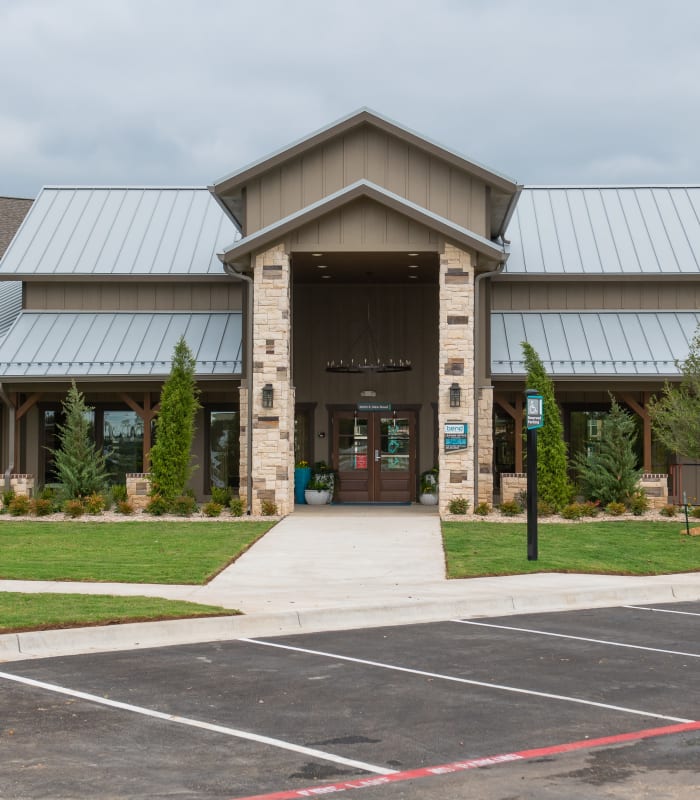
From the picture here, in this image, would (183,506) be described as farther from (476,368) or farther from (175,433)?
(476,368)

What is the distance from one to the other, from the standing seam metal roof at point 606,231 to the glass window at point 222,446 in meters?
8.07

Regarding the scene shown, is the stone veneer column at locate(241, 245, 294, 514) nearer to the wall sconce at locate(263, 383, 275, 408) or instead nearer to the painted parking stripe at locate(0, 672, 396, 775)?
the wall sconce at locate(263, 383, 275, 408)

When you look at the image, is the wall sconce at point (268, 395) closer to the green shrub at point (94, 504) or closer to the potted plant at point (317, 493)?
the green shrub at point (94, 504)

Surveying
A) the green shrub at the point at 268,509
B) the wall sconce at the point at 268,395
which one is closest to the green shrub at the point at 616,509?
the green shrub at the point at 268,509

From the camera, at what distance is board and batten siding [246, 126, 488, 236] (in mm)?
25297

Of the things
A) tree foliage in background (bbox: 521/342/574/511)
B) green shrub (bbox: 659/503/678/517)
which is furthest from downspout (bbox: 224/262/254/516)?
green shrub (bbox: 659/503/678/517)

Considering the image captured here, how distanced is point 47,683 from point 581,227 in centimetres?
2496

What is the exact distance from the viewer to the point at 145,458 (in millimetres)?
27984

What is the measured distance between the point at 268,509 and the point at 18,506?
5.23m

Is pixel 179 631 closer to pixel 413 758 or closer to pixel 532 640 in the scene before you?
pixel 532 640

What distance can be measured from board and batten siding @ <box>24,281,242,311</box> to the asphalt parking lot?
63.6ft

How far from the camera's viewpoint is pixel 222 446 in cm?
2969

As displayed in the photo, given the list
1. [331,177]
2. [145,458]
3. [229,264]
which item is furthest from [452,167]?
[145,458]

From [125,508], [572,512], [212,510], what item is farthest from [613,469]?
Answer: [125,508]
